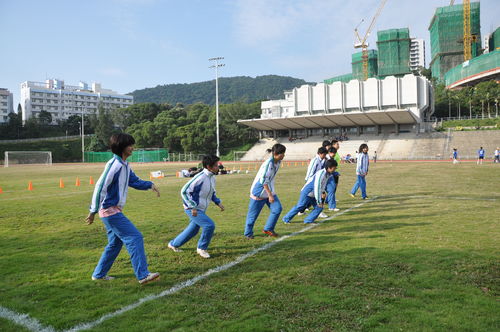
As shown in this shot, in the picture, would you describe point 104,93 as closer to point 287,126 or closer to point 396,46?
point 287,126

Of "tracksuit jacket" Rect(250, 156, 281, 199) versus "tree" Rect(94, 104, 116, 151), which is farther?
"tree" Rect(94, 104, 116, 151)

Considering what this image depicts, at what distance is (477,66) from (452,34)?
Answer: 111 feet

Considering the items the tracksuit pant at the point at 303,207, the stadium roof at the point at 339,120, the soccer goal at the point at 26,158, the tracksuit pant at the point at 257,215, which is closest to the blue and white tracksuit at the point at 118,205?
the tracksuit pant at the point at 257,215

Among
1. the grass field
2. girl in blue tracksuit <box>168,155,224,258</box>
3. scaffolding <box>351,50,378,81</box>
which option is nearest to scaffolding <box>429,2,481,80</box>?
scaffolding <box>351,50,378,81</box>

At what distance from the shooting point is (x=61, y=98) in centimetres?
12156

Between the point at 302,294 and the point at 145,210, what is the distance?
7621 millimetres

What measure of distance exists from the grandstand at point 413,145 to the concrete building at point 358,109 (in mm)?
2424

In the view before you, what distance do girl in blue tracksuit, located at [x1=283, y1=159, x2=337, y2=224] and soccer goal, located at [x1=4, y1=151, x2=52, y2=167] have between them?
6332 centimetres

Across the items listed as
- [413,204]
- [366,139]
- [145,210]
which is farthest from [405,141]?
[145,210]

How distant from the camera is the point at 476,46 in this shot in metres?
110

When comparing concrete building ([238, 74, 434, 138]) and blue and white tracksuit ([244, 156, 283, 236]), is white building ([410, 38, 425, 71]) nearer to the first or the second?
concrete building ([238, 74, 434, 138])

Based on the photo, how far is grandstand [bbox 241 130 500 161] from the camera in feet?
157

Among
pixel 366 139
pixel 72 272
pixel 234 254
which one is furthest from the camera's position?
pixel 366 139

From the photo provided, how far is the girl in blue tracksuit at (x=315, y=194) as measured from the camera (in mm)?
7816
